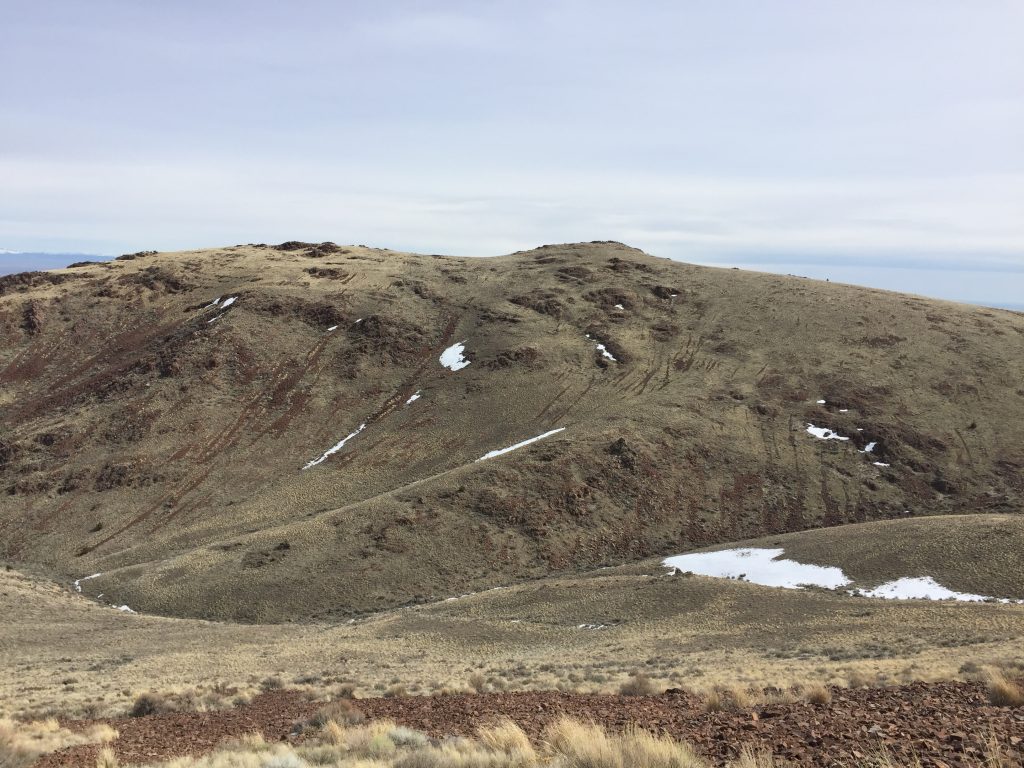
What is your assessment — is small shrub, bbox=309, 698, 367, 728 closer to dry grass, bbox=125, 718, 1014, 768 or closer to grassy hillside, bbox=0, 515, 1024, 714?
dry grass, bbox=125, 718, 1014, 768

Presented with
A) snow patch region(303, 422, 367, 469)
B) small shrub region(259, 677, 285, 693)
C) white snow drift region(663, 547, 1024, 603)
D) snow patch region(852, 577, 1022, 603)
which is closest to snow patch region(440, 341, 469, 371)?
snow patch region(303, 422, 367, 469)

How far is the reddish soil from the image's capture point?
818 cm

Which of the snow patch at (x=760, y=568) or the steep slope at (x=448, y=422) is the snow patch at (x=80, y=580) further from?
the snow patch at (x=760, y=568)

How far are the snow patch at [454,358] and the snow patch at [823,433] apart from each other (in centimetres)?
3390

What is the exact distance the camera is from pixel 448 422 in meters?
67.8

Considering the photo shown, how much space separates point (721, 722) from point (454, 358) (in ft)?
232

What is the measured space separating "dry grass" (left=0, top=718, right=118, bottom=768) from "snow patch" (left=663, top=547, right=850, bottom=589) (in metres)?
30.9

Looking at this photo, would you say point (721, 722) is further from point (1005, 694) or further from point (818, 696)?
point (1005, 694)

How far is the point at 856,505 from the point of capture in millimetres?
55875

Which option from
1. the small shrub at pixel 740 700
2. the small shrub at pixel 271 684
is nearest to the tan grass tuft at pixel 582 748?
the small shrub at pixel 740 700

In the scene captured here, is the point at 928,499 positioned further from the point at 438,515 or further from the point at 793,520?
the point at 438,515

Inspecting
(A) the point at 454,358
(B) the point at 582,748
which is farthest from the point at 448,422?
(B) the point at 582,748

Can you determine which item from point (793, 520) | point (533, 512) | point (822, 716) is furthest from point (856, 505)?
point (822, 716)

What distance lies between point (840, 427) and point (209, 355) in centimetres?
6207
